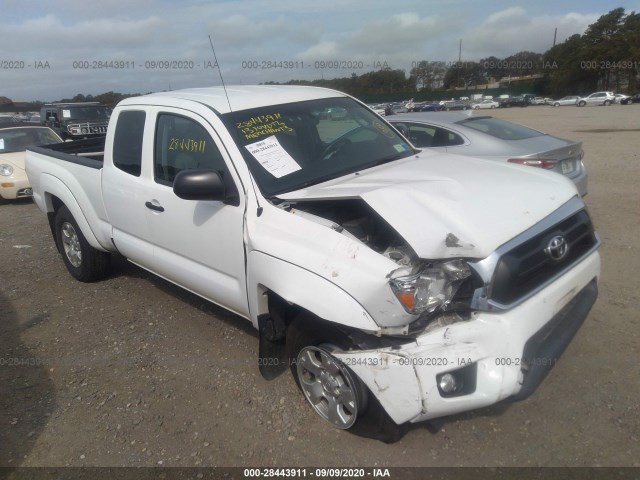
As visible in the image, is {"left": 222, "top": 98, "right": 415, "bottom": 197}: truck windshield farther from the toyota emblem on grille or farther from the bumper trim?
the bumper trim

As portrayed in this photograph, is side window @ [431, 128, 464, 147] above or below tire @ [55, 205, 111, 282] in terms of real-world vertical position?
above

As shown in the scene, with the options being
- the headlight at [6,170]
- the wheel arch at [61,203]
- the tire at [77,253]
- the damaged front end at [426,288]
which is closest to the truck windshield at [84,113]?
the headlight at [6,170]

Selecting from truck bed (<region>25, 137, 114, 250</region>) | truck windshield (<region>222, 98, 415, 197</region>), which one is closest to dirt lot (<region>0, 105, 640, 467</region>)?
truck bed (<region>25, 137, 114, 250</region>)

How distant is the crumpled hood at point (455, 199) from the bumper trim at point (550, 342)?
57cm

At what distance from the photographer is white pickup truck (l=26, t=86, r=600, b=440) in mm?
2484

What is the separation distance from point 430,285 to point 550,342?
793 mm

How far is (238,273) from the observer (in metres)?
3.28

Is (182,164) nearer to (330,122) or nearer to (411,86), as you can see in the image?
(330,122)

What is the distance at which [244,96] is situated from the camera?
379cm

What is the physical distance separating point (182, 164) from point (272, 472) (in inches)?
86.4

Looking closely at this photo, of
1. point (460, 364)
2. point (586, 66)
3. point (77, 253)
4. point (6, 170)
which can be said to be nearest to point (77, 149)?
point (77, 253)

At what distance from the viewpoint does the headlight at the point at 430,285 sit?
247 centimetres

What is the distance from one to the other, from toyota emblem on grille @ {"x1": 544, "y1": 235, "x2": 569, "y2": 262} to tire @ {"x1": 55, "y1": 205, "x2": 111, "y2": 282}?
172 inches

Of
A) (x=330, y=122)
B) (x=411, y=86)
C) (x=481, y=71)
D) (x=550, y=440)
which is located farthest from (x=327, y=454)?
(x=481, y=71)
